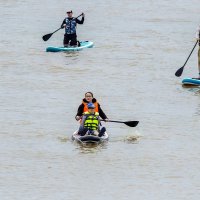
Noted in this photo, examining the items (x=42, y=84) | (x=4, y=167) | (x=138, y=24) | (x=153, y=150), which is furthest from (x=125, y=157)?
(x=138, y=24)

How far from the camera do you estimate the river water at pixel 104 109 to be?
78.4 feet

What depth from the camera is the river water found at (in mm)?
23891

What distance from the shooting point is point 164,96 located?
113ft

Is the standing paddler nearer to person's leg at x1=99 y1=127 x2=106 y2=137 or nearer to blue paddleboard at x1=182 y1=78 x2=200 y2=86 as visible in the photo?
blue paddleboard at x1=182 y1=78 x2=200 y2=86

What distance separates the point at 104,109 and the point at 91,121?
4819 mm

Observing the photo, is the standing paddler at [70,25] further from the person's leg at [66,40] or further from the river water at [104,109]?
the river water at [104,109]

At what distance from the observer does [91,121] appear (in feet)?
89.4

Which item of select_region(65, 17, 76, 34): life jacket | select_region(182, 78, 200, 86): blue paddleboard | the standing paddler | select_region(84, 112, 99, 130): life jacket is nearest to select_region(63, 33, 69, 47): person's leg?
the standing paddler

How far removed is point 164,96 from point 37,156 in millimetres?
9184

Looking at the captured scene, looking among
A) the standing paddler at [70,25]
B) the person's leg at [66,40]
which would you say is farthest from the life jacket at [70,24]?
the person's leg at [66,40]

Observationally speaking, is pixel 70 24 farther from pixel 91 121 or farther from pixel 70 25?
pixel 91 121

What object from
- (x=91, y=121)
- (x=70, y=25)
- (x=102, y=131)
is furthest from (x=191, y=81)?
(x=91, y=121)

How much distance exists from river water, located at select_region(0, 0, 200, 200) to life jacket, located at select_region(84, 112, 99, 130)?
2.06 feet

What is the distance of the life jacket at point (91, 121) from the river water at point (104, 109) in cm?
63
